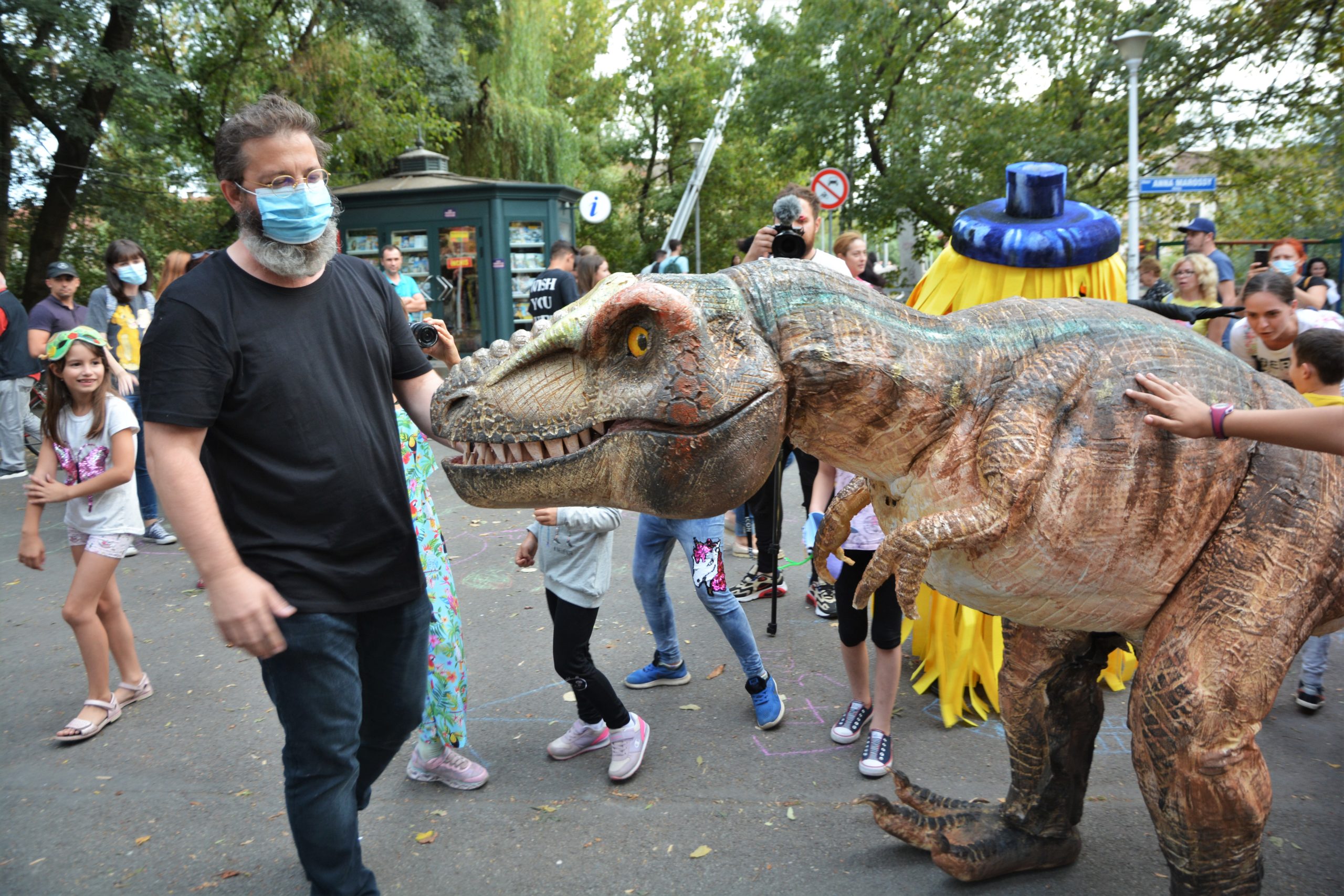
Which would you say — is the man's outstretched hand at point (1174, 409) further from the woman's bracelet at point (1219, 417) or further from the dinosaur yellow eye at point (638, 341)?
the dinosaur yellow eye at point (638, 341)

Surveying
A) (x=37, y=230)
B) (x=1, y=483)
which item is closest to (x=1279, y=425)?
(x=1, y=483)

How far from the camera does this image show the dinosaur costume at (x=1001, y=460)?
5.95 ft

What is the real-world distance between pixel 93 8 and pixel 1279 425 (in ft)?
44.7

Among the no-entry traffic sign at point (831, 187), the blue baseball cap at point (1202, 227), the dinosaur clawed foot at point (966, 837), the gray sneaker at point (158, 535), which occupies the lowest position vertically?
the dinosaur clawed foot at point (966, 837)

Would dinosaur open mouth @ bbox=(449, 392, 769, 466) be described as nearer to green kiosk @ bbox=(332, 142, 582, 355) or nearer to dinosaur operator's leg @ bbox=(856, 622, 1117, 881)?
dinosaur operator's leg @ bbox=(856, 622, 1117, 881)

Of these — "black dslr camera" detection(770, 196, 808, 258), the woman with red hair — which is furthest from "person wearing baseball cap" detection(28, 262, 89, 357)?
the woman with red hair

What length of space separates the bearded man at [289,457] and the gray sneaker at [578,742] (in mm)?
1325

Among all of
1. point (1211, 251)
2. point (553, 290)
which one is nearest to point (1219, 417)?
point (553, 290)

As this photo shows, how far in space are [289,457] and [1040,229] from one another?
7.87 ft

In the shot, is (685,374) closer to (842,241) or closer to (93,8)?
(842,241)

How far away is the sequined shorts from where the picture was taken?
13.2 feet

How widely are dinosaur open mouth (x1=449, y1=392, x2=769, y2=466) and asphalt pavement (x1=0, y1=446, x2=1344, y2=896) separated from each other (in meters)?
1.64

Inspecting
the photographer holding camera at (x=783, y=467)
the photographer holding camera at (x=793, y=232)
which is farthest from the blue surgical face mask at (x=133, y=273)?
the photographer holding camera at (x=793, y=232)

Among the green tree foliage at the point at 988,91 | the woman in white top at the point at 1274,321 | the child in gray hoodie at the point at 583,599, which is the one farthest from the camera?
the green tree foliage at the point at 988,91
